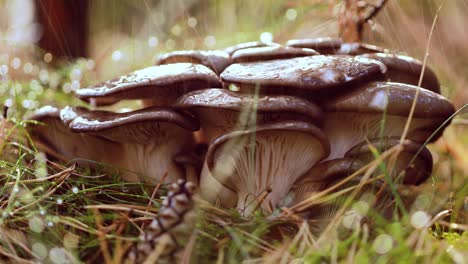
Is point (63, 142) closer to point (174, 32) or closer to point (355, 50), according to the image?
point (355, 50)

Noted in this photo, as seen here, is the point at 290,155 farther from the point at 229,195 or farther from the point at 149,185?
the point at 149,185

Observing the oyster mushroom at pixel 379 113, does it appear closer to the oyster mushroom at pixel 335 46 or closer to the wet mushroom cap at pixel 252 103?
the wet mushroom cap at pixel 252 103

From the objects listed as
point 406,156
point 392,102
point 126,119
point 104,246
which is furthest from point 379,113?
point 104,246

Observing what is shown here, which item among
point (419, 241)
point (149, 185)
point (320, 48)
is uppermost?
point (320, 48)

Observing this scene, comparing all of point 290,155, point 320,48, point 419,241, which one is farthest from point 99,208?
point 320,48

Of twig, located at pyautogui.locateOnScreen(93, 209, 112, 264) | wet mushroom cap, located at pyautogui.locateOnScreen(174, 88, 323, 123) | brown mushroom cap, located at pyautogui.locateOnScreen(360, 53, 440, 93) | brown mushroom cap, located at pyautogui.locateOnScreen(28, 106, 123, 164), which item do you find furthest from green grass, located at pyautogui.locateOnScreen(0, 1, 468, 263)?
brown mushroom cap, located at pyautogui.locateOnScreen(360, 53, 440, 93)

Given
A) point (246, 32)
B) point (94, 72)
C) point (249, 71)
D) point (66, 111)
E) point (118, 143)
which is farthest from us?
point (94, 72)

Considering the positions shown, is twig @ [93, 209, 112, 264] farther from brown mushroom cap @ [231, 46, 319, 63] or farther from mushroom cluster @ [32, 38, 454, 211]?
brown mushroom cap @ [231, 46, 319, 63]
